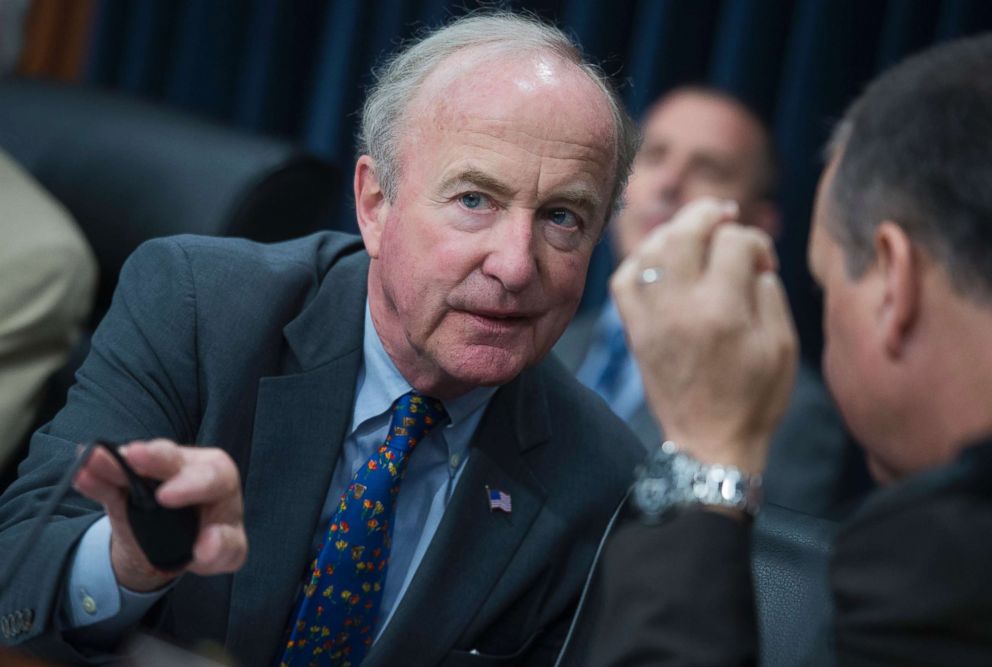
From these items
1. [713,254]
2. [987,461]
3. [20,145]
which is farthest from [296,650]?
[20,145]

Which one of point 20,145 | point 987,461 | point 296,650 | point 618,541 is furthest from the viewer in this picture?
point 20,145

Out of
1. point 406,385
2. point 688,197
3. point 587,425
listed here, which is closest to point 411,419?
point 406,385

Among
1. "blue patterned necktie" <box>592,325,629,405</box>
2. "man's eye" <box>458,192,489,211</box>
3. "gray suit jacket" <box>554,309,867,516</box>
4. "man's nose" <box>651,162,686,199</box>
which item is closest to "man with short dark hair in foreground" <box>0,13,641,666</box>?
"man's eye" <box>458,192,489,211</box>

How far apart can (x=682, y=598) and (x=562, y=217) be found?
612mm

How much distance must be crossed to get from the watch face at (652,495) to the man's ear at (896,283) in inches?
8.6

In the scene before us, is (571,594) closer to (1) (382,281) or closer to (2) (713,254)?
(1) (382,281)

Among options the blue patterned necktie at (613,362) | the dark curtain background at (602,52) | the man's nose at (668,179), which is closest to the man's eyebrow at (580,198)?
the dark curtain background at (602,52)

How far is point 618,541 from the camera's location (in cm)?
115

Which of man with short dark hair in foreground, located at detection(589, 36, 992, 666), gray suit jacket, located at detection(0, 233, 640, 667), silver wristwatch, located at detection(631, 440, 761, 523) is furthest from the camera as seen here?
gray suit jacket, located at detection(0, 233, 640, 667)

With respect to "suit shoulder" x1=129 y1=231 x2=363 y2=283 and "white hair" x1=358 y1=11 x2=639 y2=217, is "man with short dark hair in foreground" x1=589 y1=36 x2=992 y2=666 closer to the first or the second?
"white hair" x1=358 y1=11 x2=639 y2=217

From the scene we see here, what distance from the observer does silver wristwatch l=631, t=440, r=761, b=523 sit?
1.12 metres

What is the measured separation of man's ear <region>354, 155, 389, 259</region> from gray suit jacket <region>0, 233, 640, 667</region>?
0.07 m

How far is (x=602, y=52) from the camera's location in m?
2.99

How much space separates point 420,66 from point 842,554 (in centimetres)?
83
